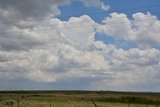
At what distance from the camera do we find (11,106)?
52062 millimetres

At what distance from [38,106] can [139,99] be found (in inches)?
1964

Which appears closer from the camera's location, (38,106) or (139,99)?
(38,106)

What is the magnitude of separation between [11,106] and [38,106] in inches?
138

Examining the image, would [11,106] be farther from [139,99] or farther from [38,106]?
[139,99]

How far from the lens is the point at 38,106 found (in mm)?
53312

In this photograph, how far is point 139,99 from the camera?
9900cm

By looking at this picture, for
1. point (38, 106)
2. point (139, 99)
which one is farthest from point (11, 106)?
point (139, 99)

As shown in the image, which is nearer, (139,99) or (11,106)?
(11,106)
